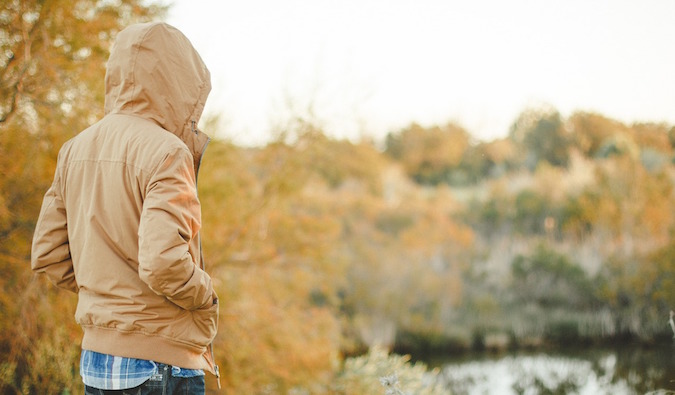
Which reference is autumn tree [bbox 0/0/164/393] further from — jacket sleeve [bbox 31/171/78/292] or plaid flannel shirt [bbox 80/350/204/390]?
plaid flannel shirt [bbox 80/350/204/390]

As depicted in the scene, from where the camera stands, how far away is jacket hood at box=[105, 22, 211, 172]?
1.60 m

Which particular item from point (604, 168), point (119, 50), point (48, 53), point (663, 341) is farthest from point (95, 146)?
point (604, 168)

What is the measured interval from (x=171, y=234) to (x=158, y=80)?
1.49ft

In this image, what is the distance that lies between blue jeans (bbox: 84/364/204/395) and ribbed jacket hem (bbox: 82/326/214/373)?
3 cm

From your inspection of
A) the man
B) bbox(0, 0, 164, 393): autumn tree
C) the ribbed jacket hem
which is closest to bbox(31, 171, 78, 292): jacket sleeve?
the man

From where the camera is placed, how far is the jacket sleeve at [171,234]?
55.4 inches

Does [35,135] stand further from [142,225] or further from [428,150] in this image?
[428,150]

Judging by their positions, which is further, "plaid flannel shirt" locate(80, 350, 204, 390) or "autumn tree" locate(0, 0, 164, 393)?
"autumn tree" locate(0, 0, 164, 393)

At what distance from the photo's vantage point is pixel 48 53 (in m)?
3.68

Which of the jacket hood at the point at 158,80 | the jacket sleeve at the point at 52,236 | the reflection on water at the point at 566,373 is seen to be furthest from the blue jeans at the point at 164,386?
the reflection on water at the point at 566,373

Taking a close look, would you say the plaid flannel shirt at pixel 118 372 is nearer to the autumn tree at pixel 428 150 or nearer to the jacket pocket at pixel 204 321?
the jacket pocket at pixel 204 321

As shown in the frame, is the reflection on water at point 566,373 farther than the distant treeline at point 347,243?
Yes

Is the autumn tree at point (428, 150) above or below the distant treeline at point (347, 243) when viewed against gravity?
above

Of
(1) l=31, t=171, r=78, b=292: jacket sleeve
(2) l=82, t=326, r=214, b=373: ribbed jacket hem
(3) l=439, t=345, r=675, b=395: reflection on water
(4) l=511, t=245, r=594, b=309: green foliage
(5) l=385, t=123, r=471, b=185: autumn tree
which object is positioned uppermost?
(5) l=385, t=123, r=471, b=185: autumn tree
